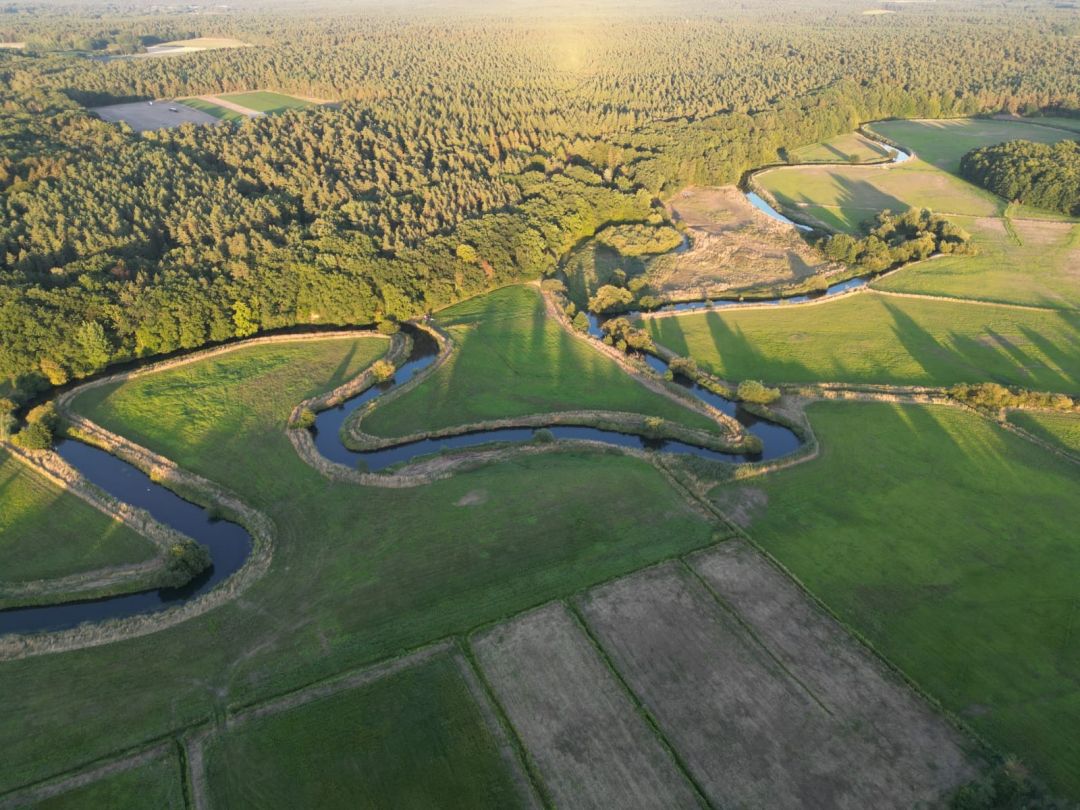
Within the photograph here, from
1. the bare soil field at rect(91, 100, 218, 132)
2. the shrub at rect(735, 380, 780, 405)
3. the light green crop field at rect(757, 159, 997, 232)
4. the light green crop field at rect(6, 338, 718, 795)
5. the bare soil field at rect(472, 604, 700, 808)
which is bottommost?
the bare soil field at rect(472, 604, 700, 808)

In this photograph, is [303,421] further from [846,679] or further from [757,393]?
[846,679]

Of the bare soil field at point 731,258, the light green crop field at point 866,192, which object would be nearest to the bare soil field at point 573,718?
the bare soil field at point 731,258

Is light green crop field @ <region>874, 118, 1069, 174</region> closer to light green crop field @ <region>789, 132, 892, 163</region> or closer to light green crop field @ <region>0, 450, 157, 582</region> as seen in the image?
light green crop field @ <region>789, 132, 892, 163</region>

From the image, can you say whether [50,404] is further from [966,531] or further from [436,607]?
[966,531]

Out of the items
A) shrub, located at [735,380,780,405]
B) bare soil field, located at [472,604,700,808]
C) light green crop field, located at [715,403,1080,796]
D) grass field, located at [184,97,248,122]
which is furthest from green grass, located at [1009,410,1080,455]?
grass field, located at [184,97,248,122]

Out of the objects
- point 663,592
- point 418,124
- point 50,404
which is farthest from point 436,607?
point 418,124

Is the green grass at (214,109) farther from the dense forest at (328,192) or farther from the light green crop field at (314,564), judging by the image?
the light green crop field at (314,564)

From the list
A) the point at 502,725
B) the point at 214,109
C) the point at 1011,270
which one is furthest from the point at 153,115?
the point at 1011,270
